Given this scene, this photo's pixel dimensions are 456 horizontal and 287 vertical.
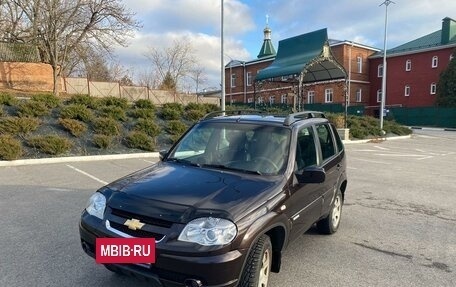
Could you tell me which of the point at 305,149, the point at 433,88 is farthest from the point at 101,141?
the point at 433,88

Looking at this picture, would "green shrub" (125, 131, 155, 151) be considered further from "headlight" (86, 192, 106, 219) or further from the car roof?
"headlight" (86, 192, 106, 219)

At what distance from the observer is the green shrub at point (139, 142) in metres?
13.3

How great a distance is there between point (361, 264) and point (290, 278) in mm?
1006

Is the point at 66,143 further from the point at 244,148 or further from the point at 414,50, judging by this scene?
the point at 414,50

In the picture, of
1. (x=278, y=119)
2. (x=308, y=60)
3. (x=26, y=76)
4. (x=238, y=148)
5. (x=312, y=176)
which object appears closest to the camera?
(x=312, y=176)

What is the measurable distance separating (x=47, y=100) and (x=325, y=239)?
525 inches

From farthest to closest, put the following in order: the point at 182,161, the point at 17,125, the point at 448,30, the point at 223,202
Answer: the point at 448,30
the point at 17,125
the point at 182,161
the point at 223,202

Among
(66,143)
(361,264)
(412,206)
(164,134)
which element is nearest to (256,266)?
(361,264)

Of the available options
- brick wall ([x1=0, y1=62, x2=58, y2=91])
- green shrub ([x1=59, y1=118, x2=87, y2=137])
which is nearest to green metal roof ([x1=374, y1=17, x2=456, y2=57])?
brick wall ([x1=0, y1=62, x2=58, y2=91])

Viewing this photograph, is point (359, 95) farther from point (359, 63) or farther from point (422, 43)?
point (422, 43)

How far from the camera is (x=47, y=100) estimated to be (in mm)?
14391

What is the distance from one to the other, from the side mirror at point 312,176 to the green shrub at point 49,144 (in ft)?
33.0

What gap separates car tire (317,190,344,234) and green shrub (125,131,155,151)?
9.29 m

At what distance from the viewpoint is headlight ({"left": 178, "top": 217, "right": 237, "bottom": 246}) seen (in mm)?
2676
